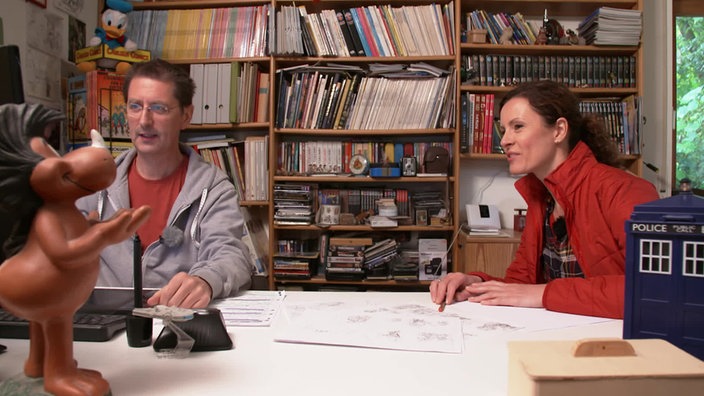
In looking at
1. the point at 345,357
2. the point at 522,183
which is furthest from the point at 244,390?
the point at 522,183

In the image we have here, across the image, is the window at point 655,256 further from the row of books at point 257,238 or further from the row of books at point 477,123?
the row of books at point 257,238

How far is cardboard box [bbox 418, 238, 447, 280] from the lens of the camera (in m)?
2.95

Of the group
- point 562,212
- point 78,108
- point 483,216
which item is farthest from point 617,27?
point 78,108

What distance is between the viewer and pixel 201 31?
10.2 feet

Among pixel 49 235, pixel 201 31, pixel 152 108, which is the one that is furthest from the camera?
pixel 201 31

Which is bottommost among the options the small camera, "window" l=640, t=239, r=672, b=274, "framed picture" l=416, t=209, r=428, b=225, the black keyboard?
the black keyboard

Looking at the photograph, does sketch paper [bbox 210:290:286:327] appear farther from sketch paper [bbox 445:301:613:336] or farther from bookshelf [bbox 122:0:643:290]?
bookshelf [bbox 122:0:643:290]

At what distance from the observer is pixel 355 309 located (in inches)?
45.9

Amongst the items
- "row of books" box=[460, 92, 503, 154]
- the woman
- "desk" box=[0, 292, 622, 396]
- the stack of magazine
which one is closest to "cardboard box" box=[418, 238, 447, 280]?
"row of books" box=[460, 92, 503, 154]

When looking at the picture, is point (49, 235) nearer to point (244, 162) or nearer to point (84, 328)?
point (84, 328)

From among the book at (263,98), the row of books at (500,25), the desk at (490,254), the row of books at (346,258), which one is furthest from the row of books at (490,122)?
the book at (263,98)

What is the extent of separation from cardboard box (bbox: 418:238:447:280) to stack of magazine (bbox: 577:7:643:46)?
1.47m

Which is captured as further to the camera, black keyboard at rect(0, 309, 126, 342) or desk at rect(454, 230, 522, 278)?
desk at rect(454, 230, 522, 278)

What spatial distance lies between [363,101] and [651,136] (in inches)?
70.7
